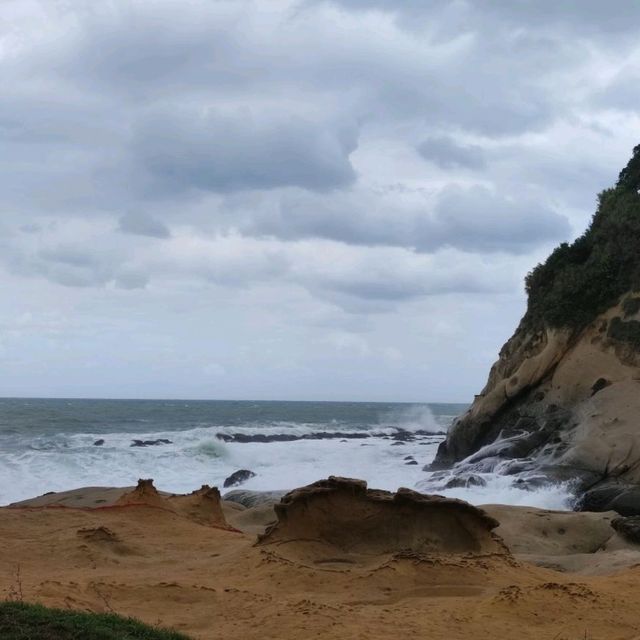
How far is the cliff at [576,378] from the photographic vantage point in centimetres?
1949

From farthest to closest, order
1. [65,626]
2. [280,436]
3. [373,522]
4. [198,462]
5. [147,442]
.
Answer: [280,436] → [147,442] → [198,462] → [373,522] → [65,626]

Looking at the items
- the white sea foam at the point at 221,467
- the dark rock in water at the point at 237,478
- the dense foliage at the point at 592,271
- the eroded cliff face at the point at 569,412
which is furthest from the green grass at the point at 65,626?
the dense foliage at the point at 592,271

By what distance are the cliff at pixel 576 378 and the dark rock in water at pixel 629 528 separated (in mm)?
4937

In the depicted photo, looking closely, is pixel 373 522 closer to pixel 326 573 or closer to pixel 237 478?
pixel 326 573

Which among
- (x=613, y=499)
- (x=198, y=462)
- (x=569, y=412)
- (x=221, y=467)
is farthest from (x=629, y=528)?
(x=198, y=462)

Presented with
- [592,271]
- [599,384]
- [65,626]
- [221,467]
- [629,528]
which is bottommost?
[221,467]

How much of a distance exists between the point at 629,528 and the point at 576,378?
43.5 ft

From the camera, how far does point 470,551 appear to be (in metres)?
9.05

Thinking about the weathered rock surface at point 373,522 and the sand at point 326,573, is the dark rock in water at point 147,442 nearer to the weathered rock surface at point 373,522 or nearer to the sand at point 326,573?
the sand at point 326,573

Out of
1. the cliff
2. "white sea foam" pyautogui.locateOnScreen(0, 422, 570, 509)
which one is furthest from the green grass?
"white sea foam" pyautogui.locateOnScreen(0, 422, 570, 509)

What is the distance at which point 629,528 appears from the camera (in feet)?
38.8

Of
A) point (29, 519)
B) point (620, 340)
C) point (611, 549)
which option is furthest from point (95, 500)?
point (620, 340)

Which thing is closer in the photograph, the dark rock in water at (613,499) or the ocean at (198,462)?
the dark rock in water at (613,499)

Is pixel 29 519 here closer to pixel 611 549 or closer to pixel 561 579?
pixel 561 579
